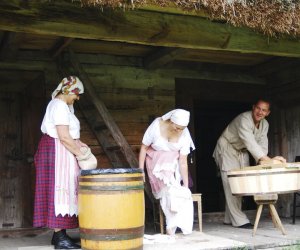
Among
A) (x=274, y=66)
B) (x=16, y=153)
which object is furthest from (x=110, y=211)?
(x=274, y=66)

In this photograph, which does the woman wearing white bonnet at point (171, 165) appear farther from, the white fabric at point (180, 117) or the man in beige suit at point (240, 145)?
the man in beige suit at point (240, 145)

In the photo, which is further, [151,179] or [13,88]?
[13,88]

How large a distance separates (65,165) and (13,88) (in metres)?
2.24

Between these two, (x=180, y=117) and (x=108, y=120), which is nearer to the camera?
(x=180, y=117)

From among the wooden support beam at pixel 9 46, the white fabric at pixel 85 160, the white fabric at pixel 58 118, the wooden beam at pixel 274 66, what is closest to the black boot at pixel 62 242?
the white fabric at pixel 85 160

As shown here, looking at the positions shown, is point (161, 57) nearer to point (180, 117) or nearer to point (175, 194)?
point (180, 117)

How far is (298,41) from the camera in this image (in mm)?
5281

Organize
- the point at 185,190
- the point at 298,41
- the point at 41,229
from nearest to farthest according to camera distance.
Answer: the point at 185,190
the point at 298,41
the point at 41,229

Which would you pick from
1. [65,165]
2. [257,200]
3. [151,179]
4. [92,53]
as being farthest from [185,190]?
[92,53]

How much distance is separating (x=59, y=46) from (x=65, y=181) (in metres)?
1.87

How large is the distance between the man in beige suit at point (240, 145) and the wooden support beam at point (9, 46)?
2700 millimetres

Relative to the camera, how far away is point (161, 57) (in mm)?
5934

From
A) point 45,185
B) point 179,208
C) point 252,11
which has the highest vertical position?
point 252,11

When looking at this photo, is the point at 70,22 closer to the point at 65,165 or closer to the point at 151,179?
the point at 65,165
